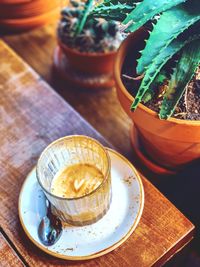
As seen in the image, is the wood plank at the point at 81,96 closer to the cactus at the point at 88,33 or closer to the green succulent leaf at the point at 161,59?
the cactus at the point at 88,33

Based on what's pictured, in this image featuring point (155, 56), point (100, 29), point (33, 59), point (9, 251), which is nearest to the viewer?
point (155, 56)

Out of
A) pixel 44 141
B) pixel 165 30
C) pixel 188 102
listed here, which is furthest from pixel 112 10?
pixel 44 141

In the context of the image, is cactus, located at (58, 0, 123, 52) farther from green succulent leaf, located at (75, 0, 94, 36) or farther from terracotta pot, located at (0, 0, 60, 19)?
terracotta pot, located at (0, 0, 60, 19)

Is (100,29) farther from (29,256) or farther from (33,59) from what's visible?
(29,256)

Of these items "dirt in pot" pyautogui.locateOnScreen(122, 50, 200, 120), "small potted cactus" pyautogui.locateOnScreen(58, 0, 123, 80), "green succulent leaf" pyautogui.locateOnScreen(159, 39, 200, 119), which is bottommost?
"small potted cactus" pyautogui.locateOnScreen(58, 0, 123, 80)

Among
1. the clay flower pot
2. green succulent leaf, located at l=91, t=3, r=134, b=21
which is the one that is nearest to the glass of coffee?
green succulent leaf, located at l=91, t=3, r=134, b=21

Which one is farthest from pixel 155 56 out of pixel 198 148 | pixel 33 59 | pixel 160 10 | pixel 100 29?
pixel 33 59

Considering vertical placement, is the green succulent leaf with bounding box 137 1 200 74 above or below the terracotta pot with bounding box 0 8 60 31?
above
